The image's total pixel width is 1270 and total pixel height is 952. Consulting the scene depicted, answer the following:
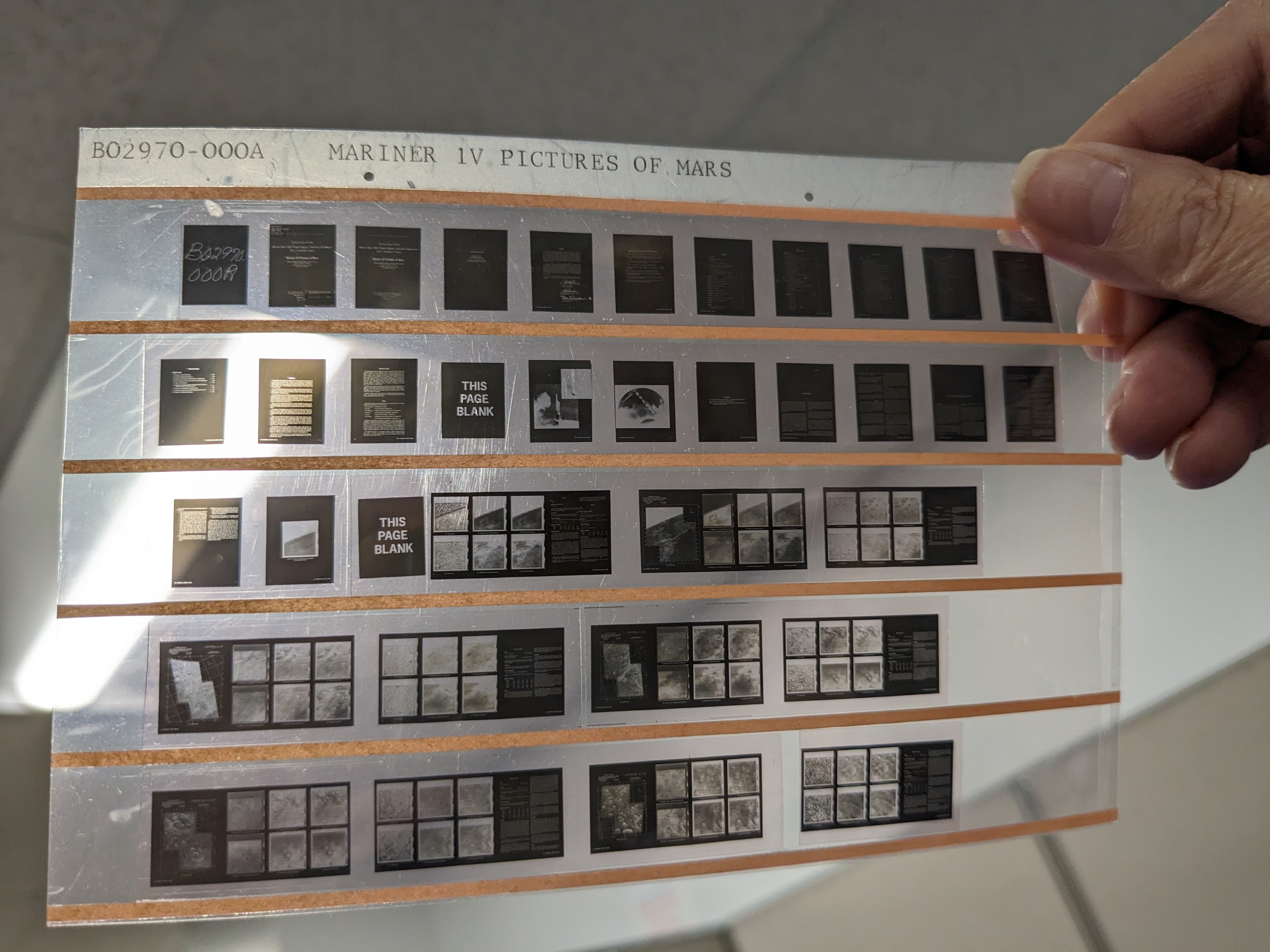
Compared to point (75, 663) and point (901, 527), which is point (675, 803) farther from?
point (75, 663)

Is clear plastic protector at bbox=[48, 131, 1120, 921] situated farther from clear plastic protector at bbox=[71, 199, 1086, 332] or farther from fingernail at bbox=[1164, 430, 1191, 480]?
fingernail at bbox=[1164, 430, 1191, 480]

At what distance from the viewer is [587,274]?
37.1 inches

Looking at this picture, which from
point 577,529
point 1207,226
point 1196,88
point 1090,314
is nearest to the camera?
point 1207,226

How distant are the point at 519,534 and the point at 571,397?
0.19 m

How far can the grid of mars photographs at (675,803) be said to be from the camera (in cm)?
92

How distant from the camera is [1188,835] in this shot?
1.05 meters

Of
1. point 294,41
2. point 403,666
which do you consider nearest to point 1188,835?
point 403,666

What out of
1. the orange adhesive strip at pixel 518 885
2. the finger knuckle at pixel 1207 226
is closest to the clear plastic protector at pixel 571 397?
the finger knuckle at pixel 1207 226

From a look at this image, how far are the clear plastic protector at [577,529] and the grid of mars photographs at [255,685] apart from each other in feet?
0.22

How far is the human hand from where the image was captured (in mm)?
641

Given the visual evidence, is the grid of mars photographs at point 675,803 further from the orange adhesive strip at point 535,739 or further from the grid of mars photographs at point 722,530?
the grid of mars photographs at point 722,530

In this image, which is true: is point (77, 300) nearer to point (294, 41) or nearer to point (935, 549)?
point (294, 41)

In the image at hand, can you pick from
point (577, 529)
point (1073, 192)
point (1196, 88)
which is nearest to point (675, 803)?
point (577, 529)

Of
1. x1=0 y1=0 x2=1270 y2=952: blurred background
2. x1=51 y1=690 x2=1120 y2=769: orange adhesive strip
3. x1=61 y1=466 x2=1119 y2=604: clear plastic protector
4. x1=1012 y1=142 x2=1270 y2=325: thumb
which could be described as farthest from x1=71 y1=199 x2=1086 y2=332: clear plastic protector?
x1=51 y1=690 x2=1120 y2=769: orange adhesive strip
